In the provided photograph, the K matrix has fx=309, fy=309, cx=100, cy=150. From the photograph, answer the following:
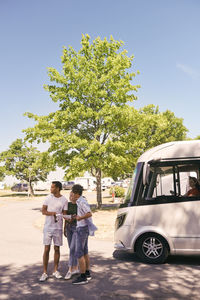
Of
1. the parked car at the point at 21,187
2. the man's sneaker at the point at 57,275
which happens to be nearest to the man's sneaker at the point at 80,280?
the man's sneaker at the point at 57,275

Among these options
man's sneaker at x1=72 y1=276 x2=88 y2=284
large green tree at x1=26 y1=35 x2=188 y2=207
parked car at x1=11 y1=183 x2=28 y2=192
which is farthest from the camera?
parked car at x1=11 y1=183 x2=28 y2=192

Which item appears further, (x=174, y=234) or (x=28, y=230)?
(x=28, y=230)

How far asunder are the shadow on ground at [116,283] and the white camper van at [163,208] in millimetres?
414

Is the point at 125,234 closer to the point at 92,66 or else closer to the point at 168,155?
the point at 168,155

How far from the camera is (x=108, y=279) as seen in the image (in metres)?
5.75

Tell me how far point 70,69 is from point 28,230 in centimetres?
1075

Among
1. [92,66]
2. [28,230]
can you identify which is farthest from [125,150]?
[28,230]

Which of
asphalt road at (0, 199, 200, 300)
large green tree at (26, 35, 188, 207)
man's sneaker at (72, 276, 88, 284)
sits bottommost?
asphalt road at (0, 199, 200, 300)

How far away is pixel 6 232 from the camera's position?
1242 centimetres

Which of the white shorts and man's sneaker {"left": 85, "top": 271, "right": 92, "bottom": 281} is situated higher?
the white shorts

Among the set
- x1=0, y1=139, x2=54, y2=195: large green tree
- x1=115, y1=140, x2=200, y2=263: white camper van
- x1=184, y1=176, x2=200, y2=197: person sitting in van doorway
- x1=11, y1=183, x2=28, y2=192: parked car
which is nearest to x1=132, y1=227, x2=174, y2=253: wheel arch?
x1=115, y1=140, x2=200, y2=263: white camper van

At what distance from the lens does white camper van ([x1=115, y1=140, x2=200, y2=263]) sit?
677 centimetres

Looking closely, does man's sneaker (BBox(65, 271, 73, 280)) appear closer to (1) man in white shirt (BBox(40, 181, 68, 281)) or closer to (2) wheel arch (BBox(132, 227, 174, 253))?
(1) man in white shirt (BBox(40, 181, 68, 281))

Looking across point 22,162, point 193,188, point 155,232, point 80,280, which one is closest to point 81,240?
point 80,280
